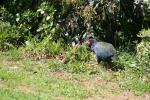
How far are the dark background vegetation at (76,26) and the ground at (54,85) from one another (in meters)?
0.66

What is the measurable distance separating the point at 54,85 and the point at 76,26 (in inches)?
85.7

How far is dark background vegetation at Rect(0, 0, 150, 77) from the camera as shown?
9.53 m

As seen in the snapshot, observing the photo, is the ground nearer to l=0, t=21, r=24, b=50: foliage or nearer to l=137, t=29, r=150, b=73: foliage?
l=137, t=29, r=150, b=73: foliage

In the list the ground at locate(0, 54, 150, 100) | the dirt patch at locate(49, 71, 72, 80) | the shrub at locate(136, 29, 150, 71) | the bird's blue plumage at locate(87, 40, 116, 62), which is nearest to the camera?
the ground at locate(0, 54, 150, 100)

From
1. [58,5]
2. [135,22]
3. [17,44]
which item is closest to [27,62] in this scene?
[17,44]

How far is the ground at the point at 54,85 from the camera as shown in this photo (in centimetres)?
752

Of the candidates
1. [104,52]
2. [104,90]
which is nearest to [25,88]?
[104,90]

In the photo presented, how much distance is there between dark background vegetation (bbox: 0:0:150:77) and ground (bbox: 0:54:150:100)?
2.17ft

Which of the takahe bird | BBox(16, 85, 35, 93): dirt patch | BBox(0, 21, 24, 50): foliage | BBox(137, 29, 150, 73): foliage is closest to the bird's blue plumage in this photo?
the takahe bird

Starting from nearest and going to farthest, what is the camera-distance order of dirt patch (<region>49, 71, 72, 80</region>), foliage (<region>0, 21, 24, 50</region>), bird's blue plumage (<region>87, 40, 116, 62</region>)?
dirt patch (<region>49, 71, 72, 80</region>) → bird's blue plumage (<region>87, 40, 116, 62</region>) → foliage (<region>0, 21, 24, 50</region>)

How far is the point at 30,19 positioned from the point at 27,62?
1584mm

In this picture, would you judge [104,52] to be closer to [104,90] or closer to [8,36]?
[104,90]

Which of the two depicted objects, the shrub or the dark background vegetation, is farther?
the dark background vegetation

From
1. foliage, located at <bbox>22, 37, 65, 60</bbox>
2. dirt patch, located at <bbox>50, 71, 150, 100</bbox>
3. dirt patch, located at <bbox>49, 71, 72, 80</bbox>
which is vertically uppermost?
foliage, located at <bbox>22, 37, 65, 60</bbox>
